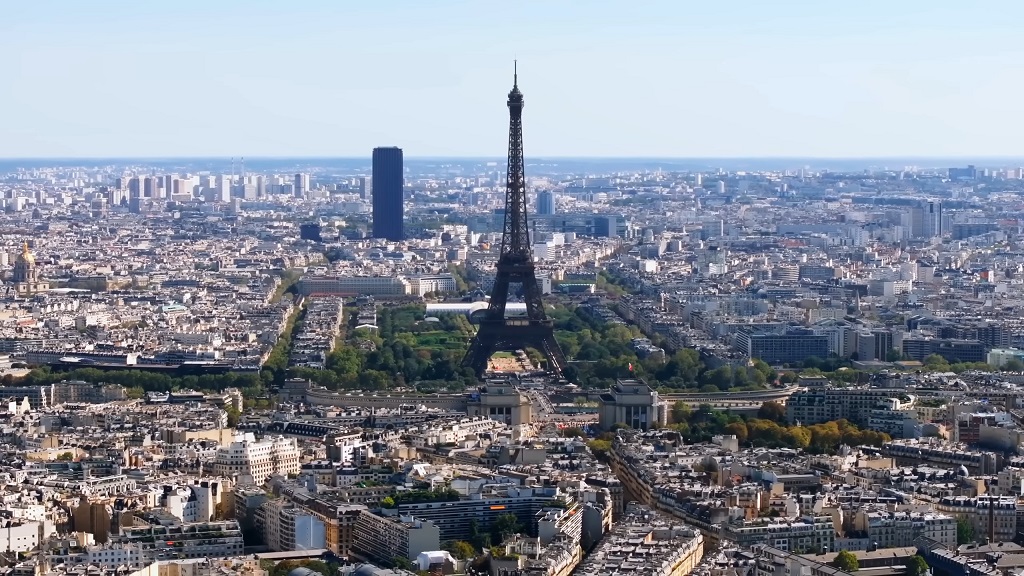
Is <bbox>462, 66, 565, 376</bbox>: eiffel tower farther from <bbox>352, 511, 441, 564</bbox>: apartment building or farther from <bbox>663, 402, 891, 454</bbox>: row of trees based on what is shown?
<bbox>352, 511, 441, 564</bbox>: apartment building

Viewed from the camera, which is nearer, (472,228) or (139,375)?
(139,375)

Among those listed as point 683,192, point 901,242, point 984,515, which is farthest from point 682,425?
point 683,192

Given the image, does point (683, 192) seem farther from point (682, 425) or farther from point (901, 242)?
point (682, 425)

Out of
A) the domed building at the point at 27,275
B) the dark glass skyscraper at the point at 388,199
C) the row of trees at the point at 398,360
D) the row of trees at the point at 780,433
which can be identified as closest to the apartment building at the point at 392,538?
the row of trees at the point at 780,433

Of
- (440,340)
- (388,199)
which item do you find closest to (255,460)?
(440,340)

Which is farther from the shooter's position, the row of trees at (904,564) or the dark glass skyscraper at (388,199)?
the dark glass skyscraper at (388,199)

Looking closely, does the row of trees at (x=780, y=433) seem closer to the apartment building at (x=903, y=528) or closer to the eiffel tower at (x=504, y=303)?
the apartment building at (x=903, y=528)

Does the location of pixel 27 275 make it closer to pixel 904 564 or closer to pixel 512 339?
pixel 512 339
